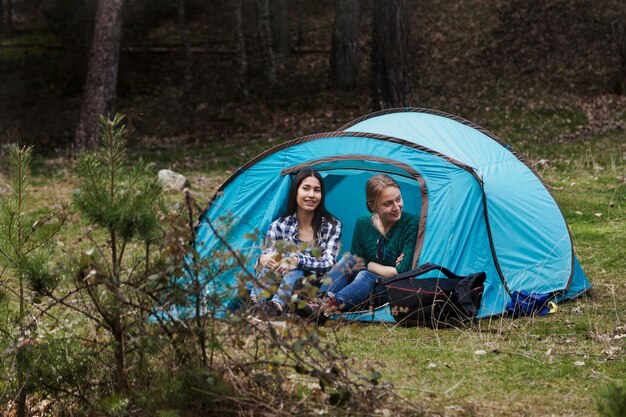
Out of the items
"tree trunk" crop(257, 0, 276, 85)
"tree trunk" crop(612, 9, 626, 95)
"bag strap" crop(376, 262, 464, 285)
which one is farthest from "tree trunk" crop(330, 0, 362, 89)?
"bag strap" crop(376, 262, 464, 285)

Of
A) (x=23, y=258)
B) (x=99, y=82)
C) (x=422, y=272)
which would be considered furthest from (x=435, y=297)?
(x=99, y=82)

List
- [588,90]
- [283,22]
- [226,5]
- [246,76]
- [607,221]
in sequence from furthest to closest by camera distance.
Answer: [226,5] < [283,22] < [246,76] < [588,90] < [607,221]

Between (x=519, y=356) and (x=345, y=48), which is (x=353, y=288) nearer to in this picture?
(x=519, y=356)

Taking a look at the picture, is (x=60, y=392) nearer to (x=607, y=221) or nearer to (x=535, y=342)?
(x=535, y=342)

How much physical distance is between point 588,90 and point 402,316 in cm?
1326

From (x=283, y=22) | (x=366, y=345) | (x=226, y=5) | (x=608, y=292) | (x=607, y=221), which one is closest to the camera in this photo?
(x=366, y=345)

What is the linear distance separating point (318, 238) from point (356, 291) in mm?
513

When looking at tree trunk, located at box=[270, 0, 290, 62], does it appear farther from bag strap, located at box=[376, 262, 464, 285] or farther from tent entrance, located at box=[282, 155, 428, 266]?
bag strap, located at box=[376, 262, 464, 285]

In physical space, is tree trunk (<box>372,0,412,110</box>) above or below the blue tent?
above

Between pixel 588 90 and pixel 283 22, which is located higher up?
pixel 283 22

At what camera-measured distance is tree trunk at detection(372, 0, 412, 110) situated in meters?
14.6

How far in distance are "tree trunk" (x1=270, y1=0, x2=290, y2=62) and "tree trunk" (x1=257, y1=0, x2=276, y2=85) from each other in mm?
Answer: 1817

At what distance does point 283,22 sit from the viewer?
22.2 meters

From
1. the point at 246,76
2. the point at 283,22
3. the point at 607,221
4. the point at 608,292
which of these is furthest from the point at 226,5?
the point at 608,292
